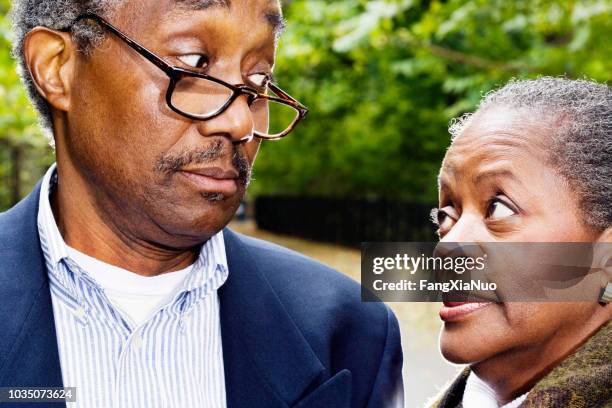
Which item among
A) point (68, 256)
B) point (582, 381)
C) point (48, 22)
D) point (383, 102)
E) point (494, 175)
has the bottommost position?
point (582, 381)

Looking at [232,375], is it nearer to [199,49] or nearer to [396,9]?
[199,49]

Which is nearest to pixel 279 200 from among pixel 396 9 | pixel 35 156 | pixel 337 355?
pixel 35 156

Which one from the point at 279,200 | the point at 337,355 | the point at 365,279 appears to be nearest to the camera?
the point at 365,279

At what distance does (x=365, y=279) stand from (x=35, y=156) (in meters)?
10.7

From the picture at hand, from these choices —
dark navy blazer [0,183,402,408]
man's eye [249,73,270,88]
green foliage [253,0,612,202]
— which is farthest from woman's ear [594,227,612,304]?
man's eye [249,73,270,88]

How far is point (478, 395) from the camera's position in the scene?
6.33 ft

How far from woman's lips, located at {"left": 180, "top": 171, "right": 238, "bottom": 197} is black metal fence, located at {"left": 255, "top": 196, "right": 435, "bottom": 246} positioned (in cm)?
1285

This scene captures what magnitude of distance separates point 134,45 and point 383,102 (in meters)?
15.9

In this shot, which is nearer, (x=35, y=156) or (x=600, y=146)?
(x=600, y=146)

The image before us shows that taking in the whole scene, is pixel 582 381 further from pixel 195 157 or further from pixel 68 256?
pixel 68 256

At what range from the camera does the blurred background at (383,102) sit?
6824 mm

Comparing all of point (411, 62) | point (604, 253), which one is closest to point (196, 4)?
point (604, 253)

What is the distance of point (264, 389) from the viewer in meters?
2.32

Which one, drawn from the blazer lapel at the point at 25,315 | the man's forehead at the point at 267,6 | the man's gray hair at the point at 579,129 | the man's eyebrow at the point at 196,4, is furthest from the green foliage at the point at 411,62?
the blazer lapel at the point at 25,315
